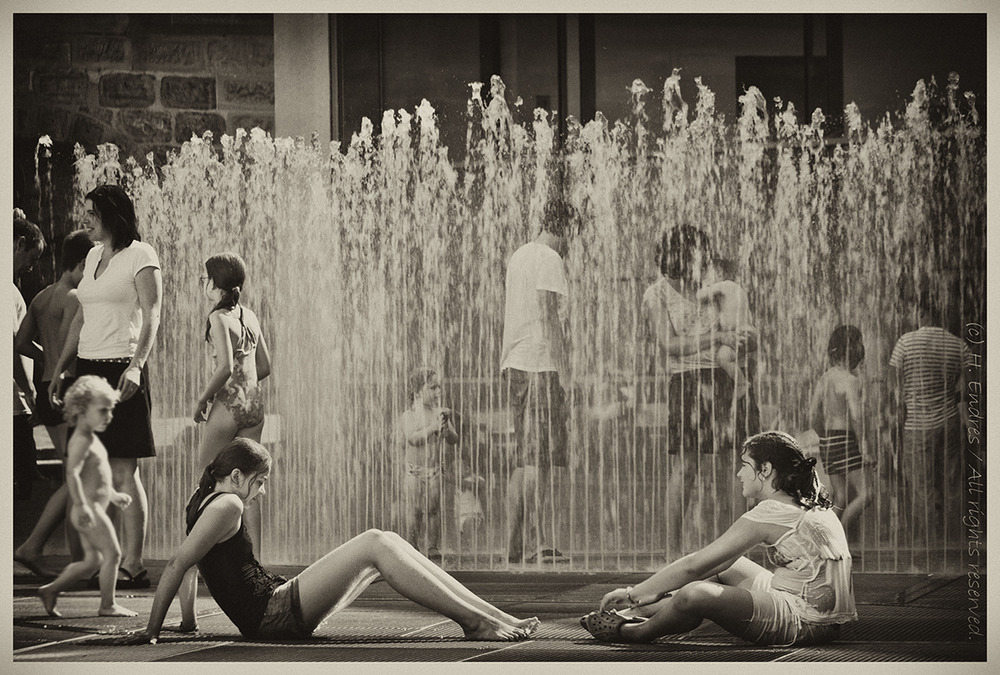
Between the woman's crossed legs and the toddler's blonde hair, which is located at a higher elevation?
the toddler's blonde hair

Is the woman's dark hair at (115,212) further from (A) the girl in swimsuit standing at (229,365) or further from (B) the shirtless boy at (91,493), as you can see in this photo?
(B) the shirtless boy at (91,493)

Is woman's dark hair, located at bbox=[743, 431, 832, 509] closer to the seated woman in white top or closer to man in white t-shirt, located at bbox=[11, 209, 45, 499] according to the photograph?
the seated woman in white top

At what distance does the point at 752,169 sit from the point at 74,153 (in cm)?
268

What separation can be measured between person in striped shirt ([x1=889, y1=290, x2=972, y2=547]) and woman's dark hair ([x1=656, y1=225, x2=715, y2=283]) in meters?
0.84

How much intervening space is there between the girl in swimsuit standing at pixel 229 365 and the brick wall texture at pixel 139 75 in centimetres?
60

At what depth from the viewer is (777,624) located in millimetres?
4590

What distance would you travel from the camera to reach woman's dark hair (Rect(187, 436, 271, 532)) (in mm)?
4559

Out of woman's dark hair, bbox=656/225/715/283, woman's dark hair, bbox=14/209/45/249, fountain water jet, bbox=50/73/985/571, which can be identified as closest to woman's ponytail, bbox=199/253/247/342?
fountain water jet, bbox=50/73/985/571

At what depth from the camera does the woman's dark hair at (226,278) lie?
5117 mm

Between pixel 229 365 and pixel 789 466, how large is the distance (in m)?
2.12

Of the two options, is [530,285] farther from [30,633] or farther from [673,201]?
[30,633]

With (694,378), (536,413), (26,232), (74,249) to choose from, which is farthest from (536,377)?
(26,232)

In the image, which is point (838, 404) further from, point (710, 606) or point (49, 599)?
point (49, 599)

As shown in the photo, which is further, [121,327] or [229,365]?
[229,365]
